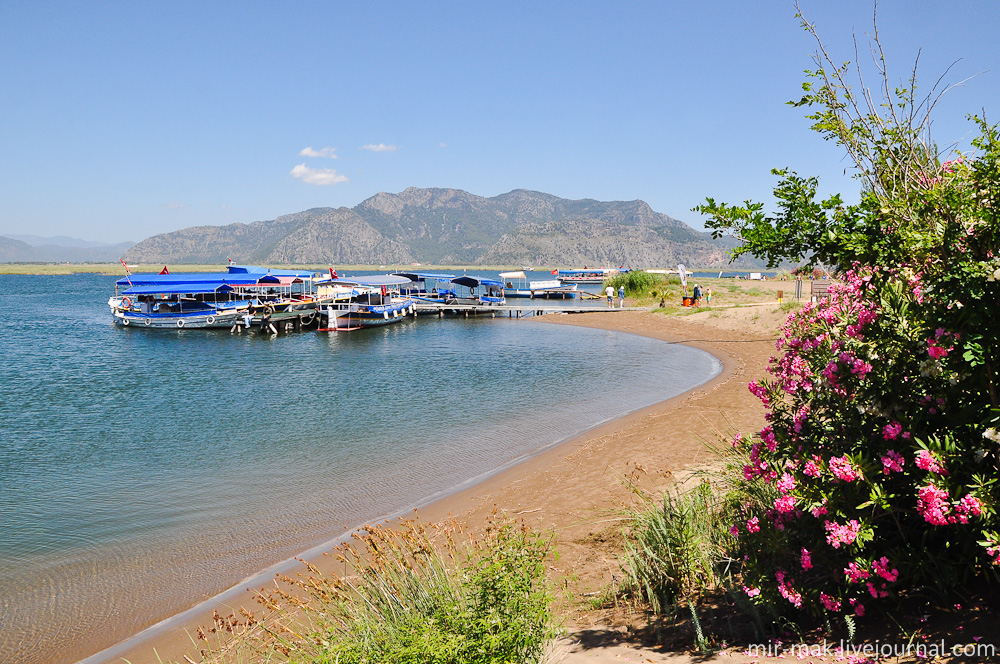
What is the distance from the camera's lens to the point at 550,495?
9258 mm

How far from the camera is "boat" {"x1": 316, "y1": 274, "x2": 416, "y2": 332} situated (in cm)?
4266

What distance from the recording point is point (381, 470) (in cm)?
1169

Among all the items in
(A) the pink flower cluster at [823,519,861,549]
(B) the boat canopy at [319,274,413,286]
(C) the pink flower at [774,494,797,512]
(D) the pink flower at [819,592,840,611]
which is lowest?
(D) the pink flower at [819,592,840,611]

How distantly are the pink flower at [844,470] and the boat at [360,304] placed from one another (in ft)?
134

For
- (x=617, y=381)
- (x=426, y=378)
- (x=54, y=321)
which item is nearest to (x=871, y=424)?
(x=617, y=381)

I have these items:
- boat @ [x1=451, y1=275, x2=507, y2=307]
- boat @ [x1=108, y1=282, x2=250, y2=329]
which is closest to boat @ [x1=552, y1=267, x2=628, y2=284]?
boat @ [x1=451, y1=275, x2=507, y2=307]

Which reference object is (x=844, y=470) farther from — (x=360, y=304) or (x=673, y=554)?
(x=360, y=304)

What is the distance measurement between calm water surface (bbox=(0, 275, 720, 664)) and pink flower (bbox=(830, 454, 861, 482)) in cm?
698

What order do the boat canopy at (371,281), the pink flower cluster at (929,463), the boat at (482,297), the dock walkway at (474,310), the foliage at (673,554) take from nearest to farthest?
the pink flower cluster at (929,463)
the foliage at (673,554)
the boat canopy at (371,281)
the dock walkway at (474,310)
the boat at (482,297)

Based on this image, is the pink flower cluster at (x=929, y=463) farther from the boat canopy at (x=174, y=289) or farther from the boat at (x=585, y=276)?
the boat at (x=585, y=276)

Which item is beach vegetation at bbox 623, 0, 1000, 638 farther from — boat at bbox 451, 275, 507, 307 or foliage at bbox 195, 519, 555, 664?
boat at bbox 451, 275, 507, 307

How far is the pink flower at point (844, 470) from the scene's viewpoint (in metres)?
3.37

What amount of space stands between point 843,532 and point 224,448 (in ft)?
43.2

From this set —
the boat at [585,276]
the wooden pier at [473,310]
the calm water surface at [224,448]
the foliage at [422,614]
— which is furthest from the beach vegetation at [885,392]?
the boat at [585,276]
